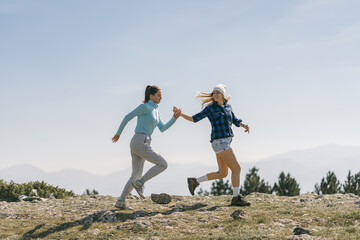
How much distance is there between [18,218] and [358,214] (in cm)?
903

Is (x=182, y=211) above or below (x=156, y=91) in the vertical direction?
below

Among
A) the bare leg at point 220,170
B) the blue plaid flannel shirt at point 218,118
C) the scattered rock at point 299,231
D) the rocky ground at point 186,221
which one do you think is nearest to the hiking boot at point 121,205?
the rocky ground at point 186,221

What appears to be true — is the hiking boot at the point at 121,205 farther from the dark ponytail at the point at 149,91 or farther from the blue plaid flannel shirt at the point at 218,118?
the blue plaid flannel shirt at the point at 218,118

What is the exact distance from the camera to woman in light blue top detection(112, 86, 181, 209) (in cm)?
1105

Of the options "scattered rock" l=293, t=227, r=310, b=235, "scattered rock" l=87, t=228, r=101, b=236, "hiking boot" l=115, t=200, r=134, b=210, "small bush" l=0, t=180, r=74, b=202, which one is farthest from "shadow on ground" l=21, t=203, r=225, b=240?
"small bush" l=0, t=180, r=74, b=202

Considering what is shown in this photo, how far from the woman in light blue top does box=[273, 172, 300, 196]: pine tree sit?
1699 centimetres

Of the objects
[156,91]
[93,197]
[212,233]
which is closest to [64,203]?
[93,197]

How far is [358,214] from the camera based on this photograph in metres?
11.1

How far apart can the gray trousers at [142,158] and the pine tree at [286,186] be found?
673 inches

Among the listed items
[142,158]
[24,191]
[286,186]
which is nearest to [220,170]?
[142,158]

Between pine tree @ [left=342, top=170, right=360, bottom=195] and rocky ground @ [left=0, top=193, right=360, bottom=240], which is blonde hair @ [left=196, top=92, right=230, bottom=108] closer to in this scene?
rocky ground @ [left=0, top=193, right=360, bottom=240]

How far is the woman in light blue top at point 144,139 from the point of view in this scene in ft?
36.3

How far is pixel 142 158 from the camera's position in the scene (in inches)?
450

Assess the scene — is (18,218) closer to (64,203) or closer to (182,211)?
(64,203)
